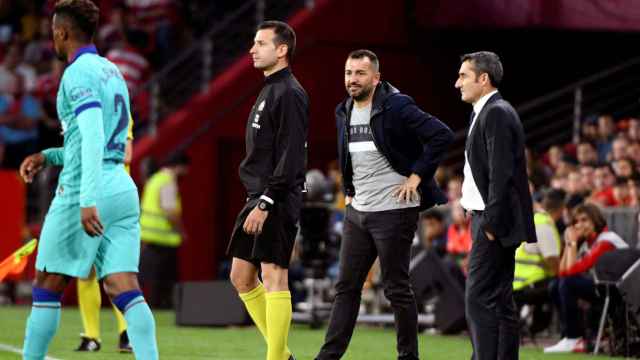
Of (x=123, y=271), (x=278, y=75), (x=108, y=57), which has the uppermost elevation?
(x=108, y=57)

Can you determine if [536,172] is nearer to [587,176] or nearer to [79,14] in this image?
[587,176]

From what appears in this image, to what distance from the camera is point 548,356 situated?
12578mm

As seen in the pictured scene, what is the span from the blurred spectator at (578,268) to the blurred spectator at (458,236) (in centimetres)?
228

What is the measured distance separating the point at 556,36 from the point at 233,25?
193 inches

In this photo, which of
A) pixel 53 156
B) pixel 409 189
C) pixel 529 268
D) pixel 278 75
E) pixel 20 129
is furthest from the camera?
pixel 20 129

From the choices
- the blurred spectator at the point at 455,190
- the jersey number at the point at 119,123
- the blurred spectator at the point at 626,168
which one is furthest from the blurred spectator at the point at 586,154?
the jersey number at the point at 119,123

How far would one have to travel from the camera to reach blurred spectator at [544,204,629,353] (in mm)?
13156

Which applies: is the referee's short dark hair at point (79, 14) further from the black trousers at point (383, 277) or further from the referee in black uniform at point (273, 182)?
the black trousers at point (383, 277)

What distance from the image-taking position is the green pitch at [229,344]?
39.2ft

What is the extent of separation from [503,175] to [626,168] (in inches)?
286

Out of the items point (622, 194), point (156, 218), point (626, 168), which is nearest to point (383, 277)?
point (622, 194)

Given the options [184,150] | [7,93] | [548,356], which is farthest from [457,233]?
[7,93]

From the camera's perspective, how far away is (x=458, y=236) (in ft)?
51.8

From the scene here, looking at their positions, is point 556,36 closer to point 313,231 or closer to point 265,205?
point 313,231
